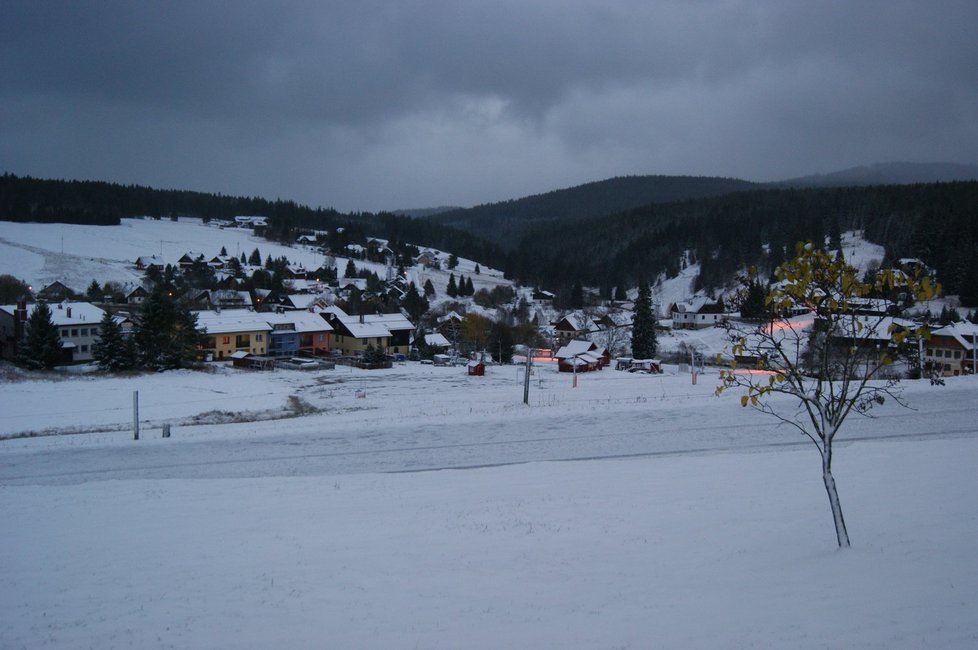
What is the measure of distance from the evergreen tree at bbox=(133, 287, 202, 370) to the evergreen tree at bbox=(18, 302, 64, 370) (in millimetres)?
4938

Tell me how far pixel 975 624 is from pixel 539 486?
29.4 ft

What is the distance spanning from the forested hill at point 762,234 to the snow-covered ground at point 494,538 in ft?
221

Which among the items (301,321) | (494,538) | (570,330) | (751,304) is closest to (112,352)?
(301,321)

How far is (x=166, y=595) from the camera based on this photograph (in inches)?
327

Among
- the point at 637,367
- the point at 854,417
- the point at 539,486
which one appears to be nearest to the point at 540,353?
the point at 637,367

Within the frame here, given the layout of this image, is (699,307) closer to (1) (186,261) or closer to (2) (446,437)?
(2) (446,437)

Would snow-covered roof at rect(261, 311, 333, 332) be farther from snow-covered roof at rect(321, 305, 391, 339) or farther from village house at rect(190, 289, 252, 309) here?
village house at rect(190, 289, 252, 309)

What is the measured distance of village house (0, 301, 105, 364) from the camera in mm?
45844

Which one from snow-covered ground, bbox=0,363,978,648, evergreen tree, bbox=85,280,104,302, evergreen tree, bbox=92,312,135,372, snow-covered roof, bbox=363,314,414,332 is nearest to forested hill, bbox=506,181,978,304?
snow-covered roof, bbox=363,314,414,332

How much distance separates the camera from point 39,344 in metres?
41.3

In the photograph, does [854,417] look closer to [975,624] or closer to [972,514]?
Answer: [972,514]

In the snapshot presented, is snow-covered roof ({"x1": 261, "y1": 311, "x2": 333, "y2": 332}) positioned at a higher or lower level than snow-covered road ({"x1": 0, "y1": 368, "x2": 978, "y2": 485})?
higher

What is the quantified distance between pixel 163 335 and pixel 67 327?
8.96 meters

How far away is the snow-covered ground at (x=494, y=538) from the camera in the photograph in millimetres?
7023
